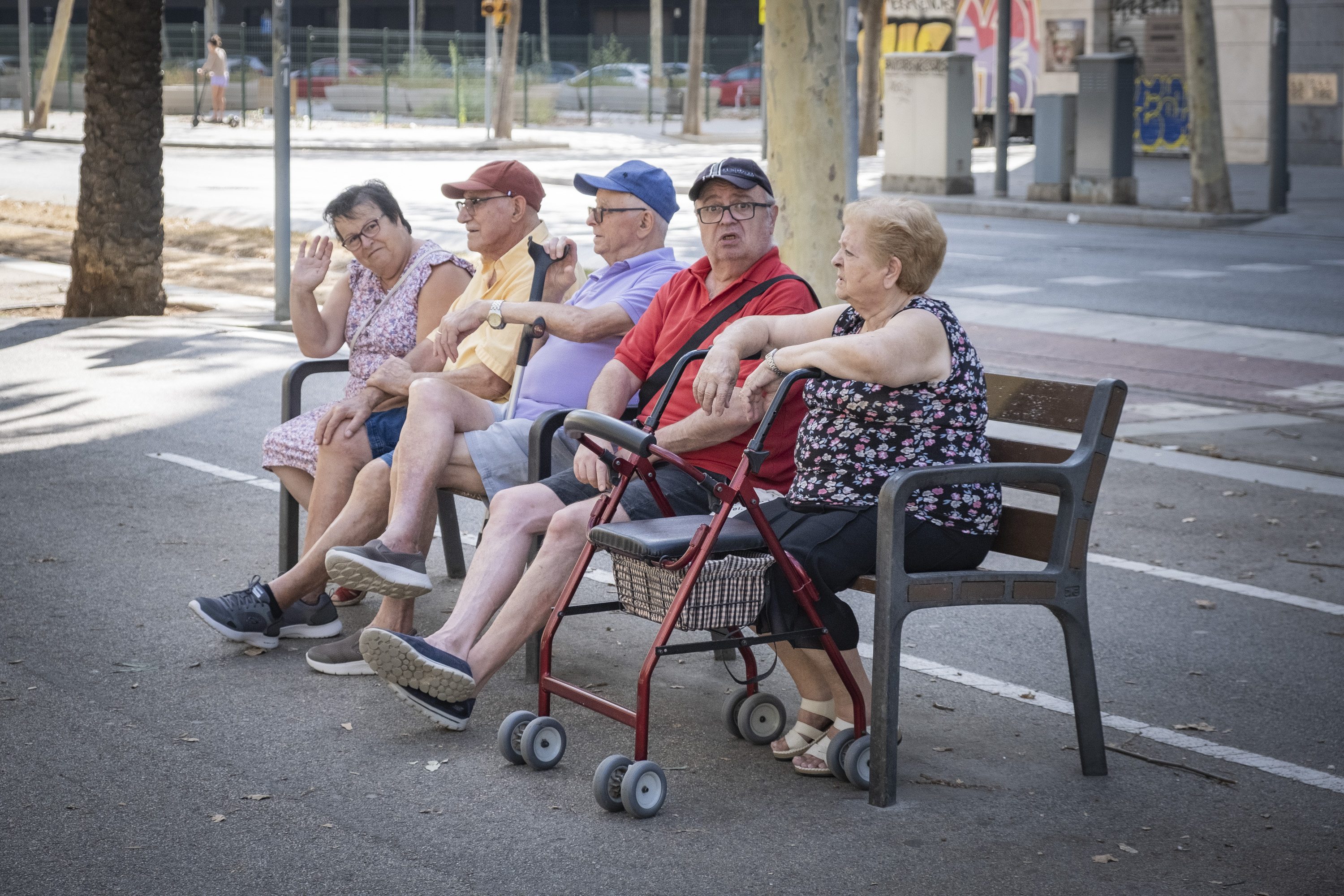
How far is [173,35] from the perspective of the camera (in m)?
53.7

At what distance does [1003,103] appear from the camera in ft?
82.9

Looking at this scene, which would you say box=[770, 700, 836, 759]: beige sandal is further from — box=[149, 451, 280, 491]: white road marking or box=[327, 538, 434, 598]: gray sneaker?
box=[149, 451, 280, 491]: white road marking

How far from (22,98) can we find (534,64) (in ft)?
70.0

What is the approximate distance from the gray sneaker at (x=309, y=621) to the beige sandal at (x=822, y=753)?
6.00ft

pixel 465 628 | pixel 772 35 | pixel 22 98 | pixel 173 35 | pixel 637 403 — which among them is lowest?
pixel 465 628

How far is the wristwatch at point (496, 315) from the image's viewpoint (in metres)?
5.14

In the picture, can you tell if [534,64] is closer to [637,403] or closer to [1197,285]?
[1197,285]

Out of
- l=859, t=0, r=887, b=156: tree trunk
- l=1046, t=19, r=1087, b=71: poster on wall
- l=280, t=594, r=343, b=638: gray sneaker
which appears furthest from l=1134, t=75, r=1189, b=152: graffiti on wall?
l=280, t=594, r=343, b=638: gray sneaker

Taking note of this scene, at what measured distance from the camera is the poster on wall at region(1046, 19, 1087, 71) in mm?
33250

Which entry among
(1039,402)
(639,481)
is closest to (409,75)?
(639,481)

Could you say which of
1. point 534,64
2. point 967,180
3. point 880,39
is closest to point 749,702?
point 967,180

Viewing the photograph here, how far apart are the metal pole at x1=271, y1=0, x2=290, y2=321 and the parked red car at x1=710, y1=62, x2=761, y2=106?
Result: 3864cm

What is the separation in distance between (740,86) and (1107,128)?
1148 inches

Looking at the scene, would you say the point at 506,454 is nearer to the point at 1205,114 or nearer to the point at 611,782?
the point at 611,782
